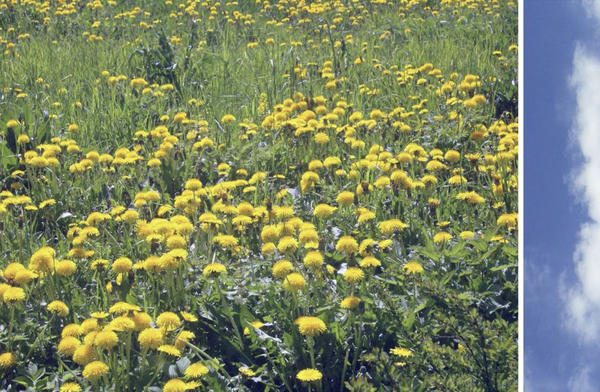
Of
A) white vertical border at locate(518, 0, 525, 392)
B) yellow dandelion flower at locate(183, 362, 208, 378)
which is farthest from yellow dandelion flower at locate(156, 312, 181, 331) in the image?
white vertical border at locate(518, 0, 525, 392)

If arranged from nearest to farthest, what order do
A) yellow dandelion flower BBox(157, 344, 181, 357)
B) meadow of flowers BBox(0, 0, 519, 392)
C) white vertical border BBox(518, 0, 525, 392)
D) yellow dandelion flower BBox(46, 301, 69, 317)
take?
white vertical border BBox(518, 0, 525, 392)
yellow dandelion flower BBox(157, 344, 181, 357)
meadow of flowers BBox(0, 0, 519, 392)
yellow dandelion flower BBox(46, 301, 69, 317)

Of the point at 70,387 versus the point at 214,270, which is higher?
the point at 214,270

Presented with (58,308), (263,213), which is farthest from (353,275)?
(58,308)

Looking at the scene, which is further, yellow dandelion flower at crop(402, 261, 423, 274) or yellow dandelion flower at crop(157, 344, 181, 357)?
yellow dandelion flower at crop(402, 261, 423, 274)

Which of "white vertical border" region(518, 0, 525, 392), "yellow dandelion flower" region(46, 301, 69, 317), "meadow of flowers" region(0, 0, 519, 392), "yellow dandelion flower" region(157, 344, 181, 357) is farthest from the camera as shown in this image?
"yellow dandelion flower" region(46, 301, 69, 317)

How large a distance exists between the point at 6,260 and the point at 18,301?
587 millimetres

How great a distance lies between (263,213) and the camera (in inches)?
104

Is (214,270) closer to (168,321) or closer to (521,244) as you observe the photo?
(168,321)

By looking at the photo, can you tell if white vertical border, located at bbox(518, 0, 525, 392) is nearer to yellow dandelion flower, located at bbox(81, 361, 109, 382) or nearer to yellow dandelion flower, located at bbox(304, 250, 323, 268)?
yellow dandelion flower, located at bbox(304, 250, 323, 268)

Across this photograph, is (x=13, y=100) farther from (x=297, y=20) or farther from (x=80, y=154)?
(x=297, y=20)

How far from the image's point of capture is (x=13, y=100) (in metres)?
4.04

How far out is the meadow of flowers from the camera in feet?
6.74

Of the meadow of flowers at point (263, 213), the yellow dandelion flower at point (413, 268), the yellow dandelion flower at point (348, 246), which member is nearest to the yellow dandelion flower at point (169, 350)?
the meadow of flowers at point (263, 213)

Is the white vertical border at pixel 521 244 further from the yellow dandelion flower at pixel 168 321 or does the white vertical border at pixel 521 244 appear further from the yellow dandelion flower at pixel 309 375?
the yellow dandelion flower at pixel 168 321
